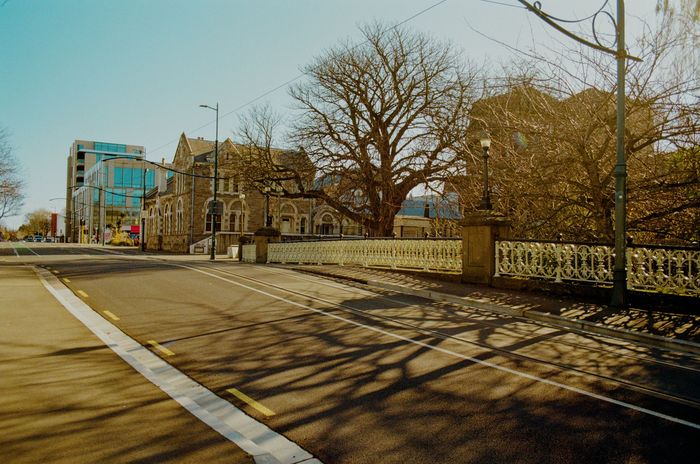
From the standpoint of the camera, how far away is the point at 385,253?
63.6 ft

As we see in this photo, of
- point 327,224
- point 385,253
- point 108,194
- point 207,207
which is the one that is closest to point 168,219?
point 207,207

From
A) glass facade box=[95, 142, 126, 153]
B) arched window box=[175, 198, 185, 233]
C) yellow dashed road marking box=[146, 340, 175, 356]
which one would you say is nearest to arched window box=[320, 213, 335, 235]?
arched window box=[175, 198, 185, 233]

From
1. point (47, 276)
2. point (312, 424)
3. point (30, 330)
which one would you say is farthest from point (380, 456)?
point (47, 276)

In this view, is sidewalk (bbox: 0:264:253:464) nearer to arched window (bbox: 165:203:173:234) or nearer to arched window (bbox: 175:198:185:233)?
arched window (bbox: 175:198:185:233)

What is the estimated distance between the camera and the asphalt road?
438 cm

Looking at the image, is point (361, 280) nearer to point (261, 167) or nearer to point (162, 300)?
point (162, 300)

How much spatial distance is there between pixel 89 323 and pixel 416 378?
6253 millimetres

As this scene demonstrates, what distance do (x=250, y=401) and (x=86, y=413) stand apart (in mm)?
1532

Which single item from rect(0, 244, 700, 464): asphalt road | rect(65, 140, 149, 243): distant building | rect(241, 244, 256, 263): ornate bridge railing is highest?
rect(65, 140, 149, 243): distant building

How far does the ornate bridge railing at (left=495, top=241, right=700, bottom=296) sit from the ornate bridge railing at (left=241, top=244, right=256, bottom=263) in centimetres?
1856

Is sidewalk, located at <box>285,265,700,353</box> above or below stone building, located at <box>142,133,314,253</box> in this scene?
below

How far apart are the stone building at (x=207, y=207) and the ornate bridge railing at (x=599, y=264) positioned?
3885 cm

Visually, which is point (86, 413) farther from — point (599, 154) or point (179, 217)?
point (179, 217)

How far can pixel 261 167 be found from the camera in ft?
104
